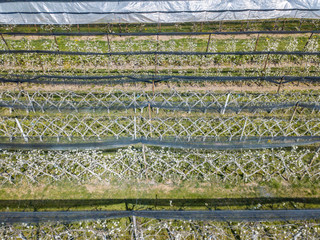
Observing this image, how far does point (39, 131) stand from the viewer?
45.3 feet

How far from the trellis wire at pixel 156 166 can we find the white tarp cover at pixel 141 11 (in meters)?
13.7

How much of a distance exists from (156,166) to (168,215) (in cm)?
283

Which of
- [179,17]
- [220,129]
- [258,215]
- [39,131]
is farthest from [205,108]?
[179,17]

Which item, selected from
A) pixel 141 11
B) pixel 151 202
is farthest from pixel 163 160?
pixel 141 11

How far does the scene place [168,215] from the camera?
9.42 meters

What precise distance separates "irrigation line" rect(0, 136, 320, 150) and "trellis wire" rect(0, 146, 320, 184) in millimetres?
477

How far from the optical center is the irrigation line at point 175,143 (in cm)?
1146

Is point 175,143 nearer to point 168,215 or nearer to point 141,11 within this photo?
point 168,215

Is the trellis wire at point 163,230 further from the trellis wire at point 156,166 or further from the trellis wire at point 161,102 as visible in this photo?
the trellis wire at point 161,102

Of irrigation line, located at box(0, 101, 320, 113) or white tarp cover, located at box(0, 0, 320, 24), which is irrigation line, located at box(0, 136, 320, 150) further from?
white tarp cover, located at box(0, 0, 320, 24)

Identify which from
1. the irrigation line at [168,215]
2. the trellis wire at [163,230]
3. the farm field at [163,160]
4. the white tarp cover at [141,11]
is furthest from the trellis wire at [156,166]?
the white tarp cover at [141,11]

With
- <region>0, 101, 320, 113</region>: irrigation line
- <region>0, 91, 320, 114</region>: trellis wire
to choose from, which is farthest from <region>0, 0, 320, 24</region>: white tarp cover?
<region>0, 101, 320, 113</region>: irrigation line

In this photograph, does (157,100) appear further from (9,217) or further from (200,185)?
(9,217)

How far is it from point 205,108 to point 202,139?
206cm
